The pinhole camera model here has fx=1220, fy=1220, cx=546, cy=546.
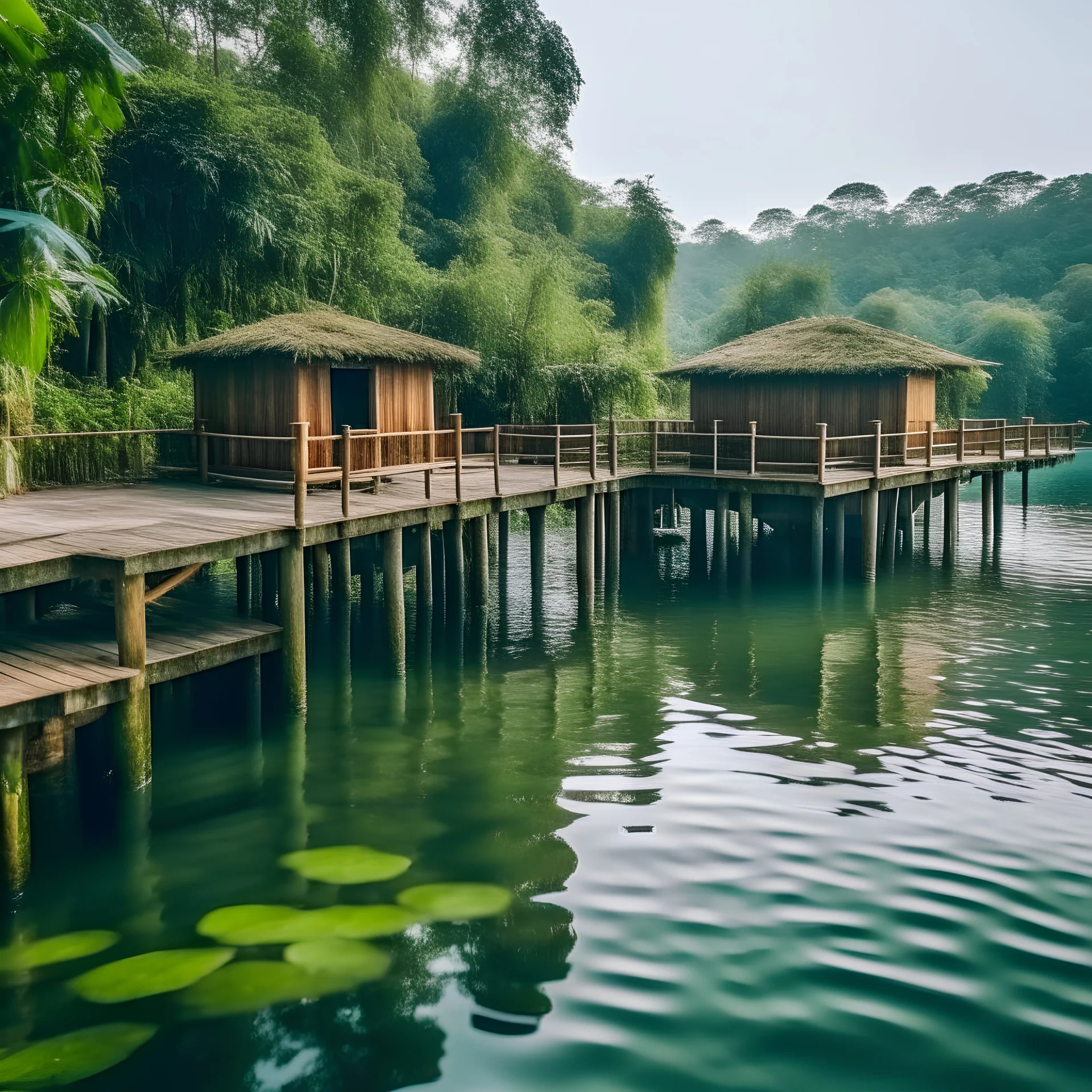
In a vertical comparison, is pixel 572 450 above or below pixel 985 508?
above

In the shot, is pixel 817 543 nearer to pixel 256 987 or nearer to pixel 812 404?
pixel 812 404

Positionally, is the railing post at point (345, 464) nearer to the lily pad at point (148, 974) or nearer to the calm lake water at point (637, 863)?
the calm lake water at point (637, 863)

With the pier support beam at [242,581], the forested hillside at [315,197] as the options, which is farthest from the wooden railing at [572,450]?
the forested hillside at [315,197]

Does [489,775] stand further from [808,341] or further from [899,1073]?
[808,341]

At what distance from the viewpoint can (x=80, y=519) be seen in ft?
46.1

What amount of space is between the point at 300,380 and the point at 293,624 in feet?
21.2

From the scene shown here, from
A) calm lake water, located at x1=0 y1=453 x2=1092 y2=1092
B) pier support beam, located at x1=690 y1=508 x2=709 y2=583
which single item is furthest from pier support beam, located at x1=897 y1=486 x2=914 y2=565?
calm lake water, located at x1=0 y1=453 x2=1092 y2=1092

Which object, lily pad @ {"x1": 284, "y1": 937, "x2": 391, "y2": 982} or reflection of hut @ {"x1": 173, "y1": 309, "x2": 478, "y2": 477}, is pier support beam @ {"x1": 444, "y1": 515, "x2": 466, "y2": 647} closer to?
reflection of hut @ {"x1": 173, "y1": 309, "x2": 478, "y2": 477}

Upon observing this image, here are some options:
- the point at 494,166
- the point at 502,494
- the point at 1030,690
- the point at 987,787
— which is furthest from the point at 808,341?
the point at 494,166

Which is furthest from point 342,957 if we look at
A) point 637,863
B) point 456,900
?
point 637,863

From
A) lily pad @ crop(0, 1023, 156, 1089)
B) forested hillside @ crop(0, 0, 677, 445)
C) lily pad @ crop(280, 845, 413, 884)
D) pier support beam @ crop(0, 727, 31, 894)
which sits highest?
forested hillside @ crop(0, 0, 677, 445)

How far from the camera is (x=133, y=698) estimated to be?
10664mm

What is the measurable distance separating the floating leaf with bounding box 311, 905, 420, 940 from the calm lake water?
0.67ft

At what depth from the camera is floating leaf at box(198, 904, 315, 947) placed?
8367 mm
